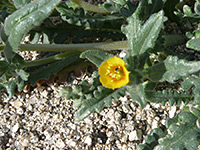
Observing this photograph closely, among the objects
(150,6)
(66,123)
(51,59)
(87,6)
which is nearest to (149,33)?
(150,6)

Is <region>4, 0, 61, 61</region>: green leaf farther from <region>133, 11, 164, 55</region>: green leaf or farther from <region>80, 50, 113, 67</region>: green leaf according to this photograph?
<region>133, 11, 164, 55</region>: green leaf

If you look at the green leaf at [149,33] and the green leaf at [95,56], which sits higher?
the green leaf at [149,33]

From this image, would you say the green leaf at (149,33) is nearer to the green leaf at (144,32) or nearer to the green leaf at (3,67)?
the green leaf at (144,32)

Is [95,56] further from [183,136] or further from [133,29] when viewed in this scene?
[183,136]

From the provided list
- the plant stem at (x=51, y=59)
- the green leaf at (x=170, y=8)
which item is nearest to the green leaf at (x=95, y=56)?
the plant stem at (x=51, y=59)

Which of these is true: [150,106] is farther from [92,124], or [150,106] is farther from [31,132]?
[31,132]
